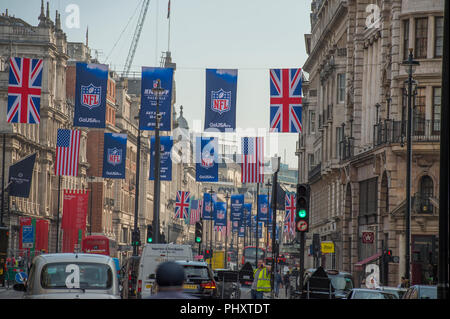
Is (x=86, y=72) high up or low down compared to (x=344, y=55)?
down

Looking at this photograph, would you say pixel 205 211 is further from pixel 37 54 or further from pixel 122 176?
pixel 122 176

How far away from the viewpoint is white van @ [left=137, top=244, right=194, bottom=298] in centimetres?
2908

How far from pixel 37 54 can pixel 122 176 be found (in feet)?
112

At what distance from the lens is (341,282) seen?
1287 inches

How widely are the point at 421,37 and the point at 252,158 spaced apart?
45.1ft

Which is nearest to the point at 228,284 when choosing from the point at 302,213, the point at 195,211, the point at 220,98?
the point at 220,98

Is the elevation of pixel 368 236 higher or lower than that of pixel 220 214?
lower

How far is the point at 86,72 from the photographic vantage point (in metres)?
43.8

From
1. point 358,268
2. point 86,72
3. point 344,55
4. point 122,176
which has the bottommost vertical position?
A: point 358,268

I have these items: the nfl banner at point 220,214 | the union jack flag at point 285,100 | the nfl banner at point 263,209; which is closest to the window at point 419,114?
the union jack flag at point 285,100

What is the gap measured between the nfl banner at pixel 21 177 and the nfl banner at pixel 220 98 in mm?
21492

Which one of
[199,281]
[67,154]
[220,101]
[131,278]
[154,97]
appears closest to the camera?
[199,281]

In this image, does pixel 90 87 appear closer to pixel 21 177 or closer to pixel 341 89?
pixel 21 177

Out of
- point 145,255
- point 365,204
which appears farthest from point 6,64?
point 145,255
